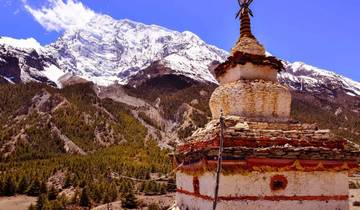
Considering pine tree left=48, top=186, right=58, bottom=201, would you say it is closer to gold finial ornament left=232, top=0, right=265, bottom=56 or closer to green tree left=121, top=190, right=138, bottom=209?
green tree left=121, top=190, right=138, bottom=209

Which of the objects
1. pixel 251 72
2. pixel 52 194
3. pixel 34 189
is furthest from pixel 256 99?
pixel 34 189

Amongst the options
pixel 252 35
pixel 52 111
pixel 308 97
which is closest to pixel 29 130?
pixel 52 111

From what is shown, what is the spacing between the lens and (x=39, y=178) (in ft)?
226

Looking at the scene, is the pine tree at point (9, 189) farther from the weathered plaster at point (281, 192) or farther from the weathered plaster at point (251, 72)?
the weathered plaster at point (281, 192)

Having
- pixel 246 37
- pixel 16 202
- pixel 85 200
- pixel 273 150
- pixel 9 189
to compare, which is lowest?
pixel 16 202

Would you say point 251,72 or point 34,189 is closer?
point 251,72

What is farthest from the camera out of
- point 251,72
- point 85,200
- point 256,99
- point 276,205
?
point 85,200

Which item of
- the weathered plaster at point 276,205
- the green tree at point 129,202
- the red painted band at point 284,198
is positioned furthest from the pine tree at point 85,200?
the red painted band at point 284,198

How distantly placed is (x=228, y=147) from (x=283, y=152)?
1139mm

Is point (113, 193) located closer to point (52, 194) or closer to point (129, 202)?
point (52, 194)

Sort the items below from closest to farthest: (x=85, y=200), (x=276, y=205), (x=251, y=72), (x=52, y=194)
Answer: (x=276, y=205), (x=251, y=72), (x=85, y=200), (x=52, y=194)

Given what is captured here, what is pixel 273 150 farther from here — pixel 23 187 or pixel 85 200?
pixel 23 187

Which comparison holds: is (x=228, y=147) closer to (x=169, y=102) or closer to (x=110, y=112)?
(x=110, y=112)

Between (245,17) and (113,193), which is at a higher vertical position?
(245,17)
